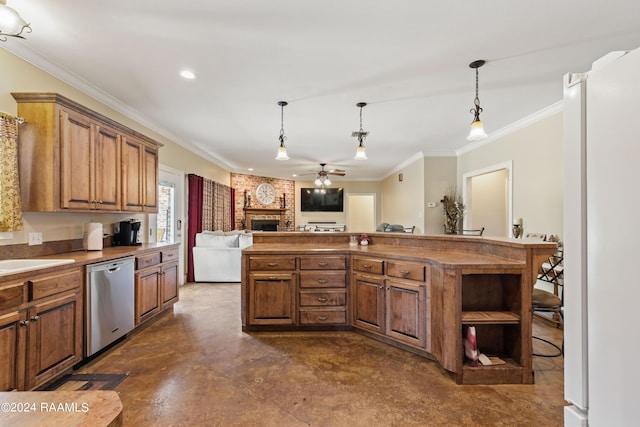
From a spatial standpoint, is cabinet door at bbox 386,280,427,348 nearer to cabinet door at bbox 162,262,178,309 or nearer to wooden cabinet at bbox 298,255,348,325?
wooden cabinet at bbox 298,255,348,325

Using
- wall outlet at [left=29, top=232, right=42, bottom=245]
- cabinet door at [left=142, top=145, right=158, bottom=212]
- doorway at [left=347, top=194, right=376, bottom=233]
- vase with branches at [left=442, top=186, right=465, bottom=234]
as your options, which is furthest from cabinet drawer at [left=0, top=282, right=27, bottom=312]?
doorway at [left=347, top=194, right=376, bottom=233]

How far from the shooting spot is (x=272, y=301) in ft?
10.0

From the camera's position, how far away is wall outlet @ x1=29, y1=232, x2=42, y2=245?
2.45 metres

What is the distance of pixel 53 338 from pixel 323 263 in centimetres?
218

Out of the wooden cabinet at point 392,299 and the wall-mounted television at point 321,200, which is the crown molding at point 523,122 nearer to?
the wooden cabinet at point 392,299

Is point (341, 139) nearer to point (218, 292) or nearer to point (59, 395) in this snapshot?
point (218, 292)

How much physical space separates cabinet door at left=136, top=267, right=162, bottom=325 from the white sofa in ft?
6.14

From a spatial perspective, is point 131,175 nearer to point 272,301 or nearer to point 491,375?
point 272,301

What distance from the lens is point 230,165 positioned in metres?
7.79

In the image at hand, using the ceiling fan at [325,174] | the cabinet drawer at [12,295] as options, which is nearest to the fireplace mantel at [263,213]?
the ceiling fan at [325,174]

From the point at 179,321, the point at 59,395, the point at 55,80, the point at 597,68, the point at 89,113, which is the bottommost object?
the point at 179,321

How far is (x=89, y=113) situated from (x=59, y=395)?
2.78 meters

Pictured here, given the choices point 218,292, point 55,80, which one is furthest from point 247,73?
point 218,292

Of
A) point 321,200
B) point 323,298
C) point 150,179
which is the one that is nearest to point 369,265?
point 323,298
